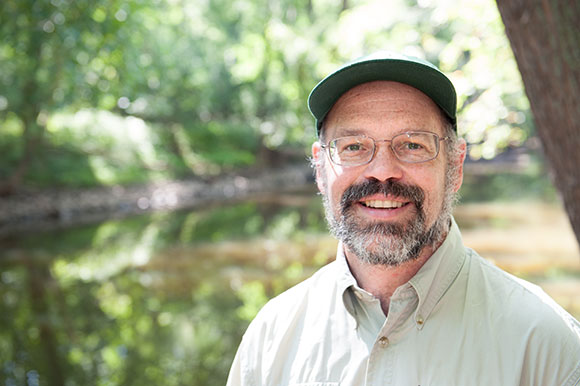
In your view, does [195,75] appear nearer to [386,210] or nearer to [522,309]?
[386,210]

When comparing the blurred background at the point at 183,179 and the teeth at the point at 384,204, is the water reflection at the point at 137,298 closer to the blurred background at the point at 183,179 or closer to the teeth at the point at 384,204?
A: the blurred background at the point at 183,179

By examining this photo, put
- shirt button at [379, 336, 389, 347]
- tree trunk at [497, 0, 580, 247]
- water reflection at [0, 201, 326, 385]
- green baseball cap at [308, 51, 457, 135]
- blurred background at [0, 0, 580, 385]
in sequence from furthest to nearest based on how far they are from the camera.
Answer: blurred background at [0, 0, 580, 385] < water reflection at [0, 201, 326, 385] < tree trunk at [497, 0, 580, 247] < green baseball cap at [308, 51, 457, 135] < shirt button at [379, 336, 389, 347]

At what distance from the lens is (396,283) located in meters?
1.70

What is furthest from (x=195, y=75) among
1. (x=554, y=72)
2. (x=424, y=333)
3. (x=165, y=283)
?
(x=424, y=333)

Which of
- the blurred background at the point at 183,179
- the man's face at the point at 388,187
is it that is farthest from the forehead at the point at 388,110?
the blurred background at the point at 183,179

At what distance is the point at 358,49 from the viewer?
7.44 meters

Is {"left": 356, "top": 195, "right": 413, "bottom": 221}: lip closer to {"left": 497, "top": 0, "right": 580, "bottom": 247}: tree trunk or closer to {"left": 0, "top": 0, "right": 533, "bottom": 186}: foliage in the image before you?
{"left": 497, "top": 0, "right": 580, "bottom": 247}: tree trunk

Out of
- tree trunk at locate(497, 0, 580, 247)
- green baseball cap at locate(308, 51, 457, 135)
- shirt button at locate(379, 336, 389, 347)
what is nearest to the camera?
shirt button at locate(379, 336, 389, 347)

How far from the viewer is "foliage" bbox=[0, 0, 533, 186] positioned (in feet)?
21.5

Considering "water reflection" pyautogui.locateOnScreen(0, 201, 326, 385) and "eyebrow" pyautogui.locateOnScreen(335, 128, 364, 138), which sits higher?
"eyebrow" pyautogui.locateOnScreen(335, 128, 364, 138)

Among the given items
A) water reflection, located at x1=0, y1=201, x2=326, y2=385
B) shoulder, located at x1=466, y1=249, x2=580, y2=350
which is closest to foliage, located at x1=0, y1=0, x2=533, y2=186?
water reflection, located at x1=0, y1=201, x2=326, y2=385

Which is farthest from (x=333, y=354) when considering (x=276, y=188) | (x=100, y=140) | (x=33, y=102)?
(x=276, y=188)

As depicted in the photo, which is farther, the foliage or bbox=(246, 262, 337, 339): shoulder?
the foliage

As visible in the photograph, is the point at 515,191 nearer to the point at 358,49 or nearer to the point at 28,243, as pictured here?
the point at 358,49
